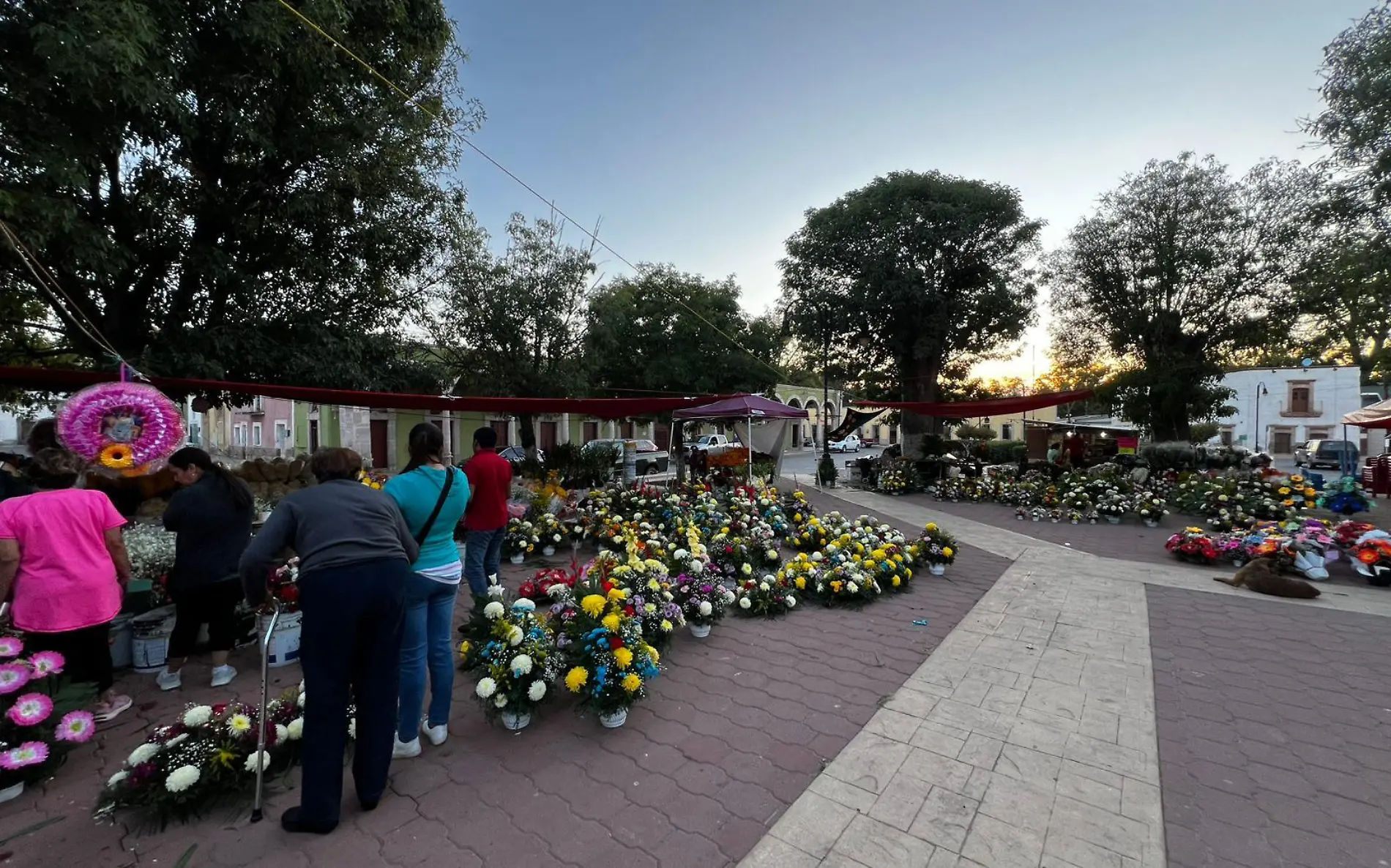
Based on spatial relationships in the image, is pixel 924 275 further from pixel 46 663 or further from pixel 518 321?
pixel 46 663

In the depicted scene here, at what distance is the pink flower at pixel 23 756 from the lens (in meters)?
2.40

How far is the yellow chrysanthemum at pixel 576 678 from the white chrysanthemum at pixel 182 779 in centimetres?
151

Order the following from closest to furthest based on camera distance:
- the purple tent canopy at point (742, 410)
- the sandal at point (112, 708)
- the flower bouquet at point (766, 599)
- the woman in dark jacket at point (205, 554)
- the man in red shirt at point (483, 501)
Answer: the sandal at point (112, 708) < the woman in dark jacket at point (205, 554) < the man in red shirt at point (483, 501) < the flower bouquet at point (766, 599) < the purple tent canopy at point (742, 410)

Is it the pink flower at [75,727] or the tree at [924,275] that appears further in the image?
the tree at [924,275]

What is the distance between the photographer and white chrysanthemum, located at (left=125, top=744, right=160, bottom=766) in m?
2.31

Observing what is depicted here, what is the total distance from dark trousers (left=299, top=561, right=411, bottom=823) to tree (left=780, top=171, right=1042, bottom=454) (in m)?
17.0

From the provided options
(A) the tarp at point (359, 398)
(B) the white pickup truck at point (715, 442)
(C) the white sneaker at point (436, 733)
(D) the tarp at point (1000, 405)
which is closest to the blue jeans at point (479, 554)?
(C) the white sneaker at point (436, 733)

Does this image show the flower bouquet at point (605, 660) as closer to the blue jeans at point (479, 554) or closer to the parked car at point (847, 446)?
the blue jeans at point (479, 554)

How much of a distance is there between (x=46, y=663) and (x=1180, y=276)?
21118 mm

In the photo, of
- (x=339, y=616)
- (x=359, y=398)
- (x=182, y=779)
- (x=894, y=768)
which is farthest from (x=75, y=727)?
(x=359, y=398)

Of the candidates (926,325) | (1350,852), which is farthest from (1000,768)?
(926,325)

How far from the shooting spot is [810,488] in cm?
1630

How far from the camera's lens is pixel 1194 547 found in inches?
276

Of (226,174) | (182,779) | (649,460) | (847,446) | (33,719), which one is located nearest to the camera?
(182,779)
